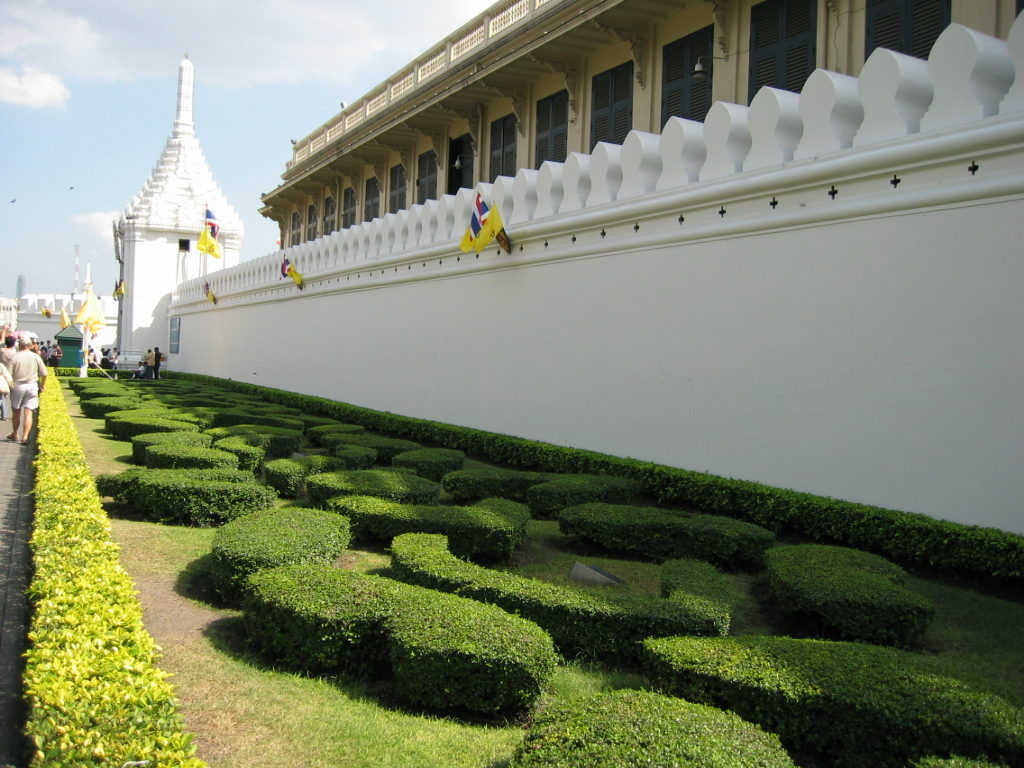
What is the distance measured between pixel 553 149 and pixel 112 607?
13.9m

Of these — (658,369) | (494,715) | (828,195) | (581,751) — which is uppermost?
(828,195)

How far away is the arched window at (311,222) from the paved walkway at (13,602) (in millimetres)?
20687

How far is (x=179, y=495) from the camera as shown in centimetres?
767

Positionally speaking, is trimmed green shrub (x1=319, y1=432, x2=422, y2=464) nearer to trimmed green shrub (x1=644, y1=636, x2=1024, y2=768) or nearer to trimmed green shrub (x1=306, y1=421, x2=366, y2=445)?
Result: trimmed green shrub (x1=306, y1=421, x2=366, y2=445)

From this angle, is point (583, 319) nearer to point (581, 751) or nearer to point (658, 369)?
point (658, 369)

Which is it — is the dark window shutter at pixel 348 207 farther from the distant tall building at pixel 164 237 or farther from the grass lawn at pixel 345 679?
the grass lawn at pixel 345 679

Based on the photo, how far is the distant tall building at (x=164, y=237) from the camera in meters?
39.5

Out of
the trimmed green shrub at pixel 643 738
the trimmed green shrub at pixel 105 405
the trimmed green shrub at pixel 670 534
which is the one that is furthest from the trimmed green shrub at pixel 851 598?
the trimmed green shrub at pixel 105 405

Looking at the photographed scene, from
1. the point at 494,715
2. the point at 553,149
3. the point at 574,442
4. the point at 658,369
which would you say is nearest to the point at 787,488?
the point at 658,369

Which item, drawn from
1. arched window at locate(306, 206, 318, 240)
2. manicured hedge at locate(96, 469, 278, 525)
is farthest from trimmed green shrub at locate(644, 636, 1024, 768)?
arched window at locate(306, 206, 318, 240)

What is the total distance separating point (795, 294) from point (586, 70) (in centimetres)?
910

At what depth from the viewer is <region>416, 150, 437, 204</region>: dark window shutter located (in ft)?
70.3

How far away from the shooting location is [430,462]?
1000 centimetres

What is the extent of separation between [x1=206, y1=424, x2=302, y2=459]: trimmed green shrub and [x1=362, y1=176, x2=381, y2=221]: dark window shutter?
13.5 meters
